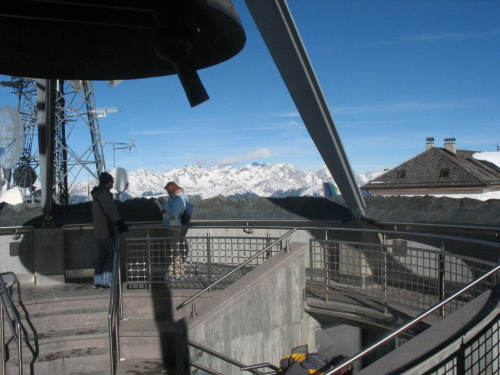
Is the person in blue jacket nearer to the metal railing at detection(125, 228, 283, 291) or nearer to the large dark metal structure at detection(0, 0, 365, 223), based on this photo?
the metal railing at detection(125, 228, 283, 291)

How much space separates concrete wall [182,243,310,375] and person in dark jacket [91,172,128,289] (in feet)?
6.80

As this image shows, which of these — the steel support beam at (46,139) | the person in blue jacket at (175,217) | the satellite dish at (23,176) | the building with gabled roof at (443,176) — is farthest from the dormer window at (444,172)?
the steel support beam at (46,139)

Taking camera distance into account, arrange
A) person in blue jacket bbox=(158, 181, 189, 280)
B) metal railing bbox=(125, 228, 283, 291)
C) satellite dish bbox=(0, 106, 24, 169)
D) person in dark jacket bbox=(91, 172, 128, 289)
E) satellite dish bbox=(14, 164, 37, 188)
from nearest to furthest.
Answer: person in dark jacket bbox=(91, 172, 128, 289), metal railing bbox=(125, 228, 283, 291), person in blue jacket bbox=(158, 181, 189, 280), satellite dish bbox=(0, 106, 24, 169), satellite dish bbox=(14, 164, 37, 188)

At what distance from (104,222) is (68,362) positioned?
2267 mm

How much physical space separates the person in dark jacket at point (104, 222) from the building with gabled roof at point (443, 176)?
43276 millimetres

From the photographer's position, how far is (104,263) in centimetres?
865

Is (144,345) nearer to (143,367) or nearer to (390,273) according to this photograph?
(143,367)

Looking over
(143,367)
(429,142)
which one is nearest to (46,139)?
(143,367)

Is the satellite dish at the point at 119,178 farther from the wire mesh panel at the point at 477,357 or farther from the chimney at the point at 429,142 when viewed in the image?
the chimney at the point at 429,142

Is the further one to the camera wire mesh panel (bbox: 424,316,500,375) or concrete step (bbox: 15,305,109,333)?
concrete step (bbox: 15,305,109,333)

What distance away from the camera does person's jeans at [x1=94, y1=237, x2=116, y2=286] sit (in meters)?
8.36

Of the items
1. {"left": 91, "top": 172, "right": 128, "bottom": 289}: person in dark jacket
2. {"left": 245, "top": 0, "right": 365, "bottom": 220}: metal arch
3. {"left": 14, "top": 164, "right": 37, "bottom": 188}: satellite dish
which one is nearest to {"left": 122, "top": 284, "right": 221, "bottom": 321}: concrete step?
{"left": 91, "top": 172, "right": 128, "bottom": 289}: person in dark jacket

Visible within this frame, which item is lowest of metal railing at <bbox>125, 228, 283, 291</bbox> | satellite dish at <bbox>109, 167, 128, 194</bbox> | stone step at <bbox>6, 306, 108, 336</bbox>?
stone step at <bbox>6, 306, 108, 336</bbox>

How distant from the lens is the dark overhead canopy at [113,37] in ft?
9.50
